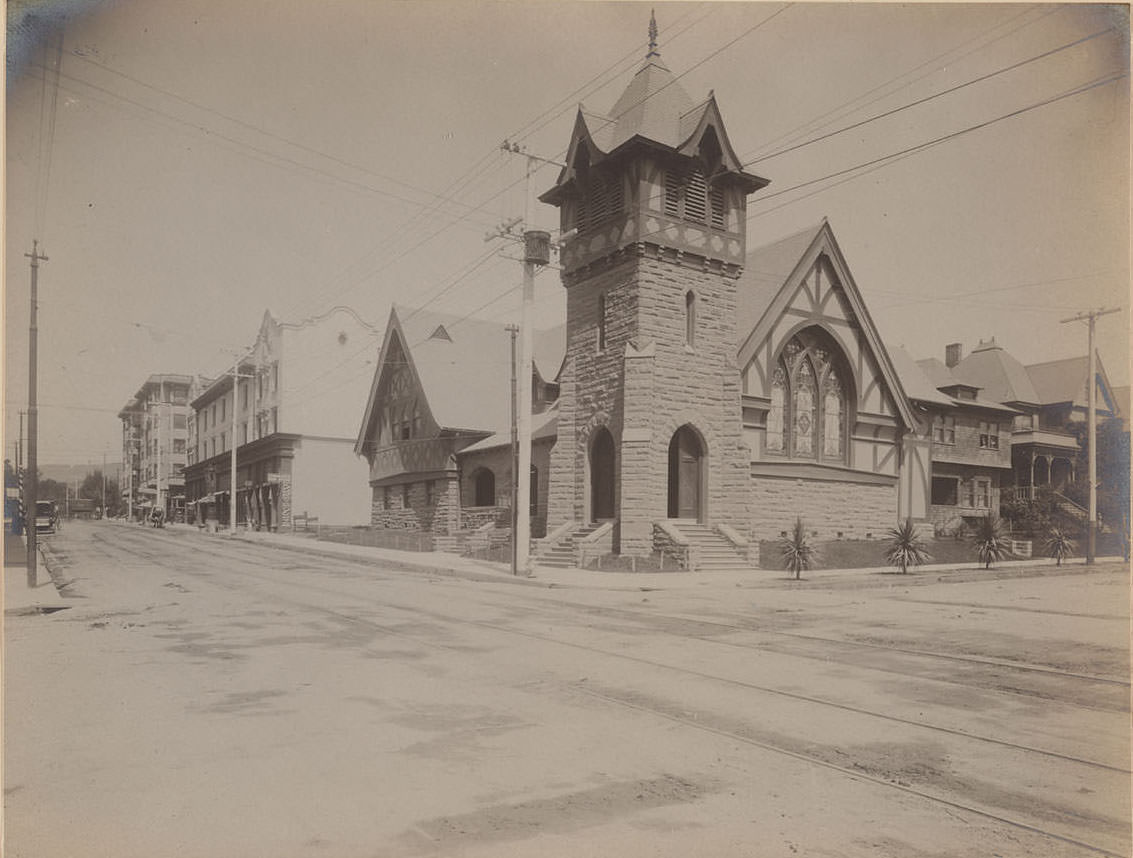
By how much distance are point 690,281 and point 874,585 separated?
11023 mm

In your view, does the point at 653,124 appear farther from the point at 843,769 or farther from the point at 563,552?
the point at 843,769

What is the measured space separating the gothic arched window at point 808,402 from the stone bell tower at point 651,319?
3925 mm

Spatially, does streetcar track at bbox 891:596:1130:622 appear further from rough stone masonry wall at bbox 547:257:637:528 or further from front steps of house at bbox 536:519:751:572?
rough stone masonry wall at bbox 547:257:637:528

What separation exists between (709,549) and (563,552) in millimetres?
4603

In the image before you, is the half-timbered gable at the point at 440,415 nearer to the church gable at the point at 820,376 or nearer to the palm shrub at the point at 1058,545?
the church gable at the point at 820,376

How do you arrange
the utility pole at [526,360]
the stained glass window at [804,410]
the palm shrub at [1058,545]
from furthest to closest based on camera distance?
the stained glass window at [804,410]
the palm shrub at [1058,545]
the utility pole at [526,360]

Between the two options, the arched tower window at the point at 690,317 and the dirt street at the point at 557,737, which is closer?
the dirt street at the point at 557,737

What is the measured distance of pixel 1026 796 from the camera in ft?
16.8

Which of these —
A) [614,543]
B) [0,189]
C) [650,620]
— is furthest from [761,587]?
[0,189]

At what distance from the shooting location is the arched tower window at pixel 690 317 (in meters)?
26.0

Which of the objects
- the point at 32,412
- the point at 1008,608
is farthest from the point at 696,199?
the point at 32,412

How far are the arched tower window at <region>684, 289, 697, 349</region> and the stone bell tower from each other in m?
0.05

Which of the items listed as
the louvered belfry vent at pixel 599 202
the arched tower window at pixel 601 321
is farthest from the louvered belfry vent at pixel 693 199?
the arched tower window at pixel 601 321

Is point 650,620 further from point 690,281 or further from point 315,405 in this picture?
point 315,405
